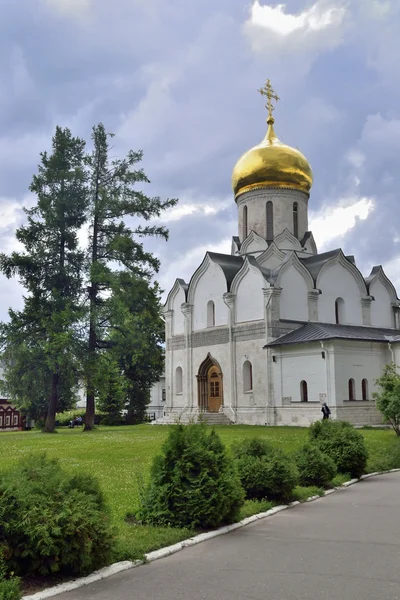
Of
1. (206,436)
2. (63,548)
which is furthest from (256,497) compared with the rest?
(63,548)

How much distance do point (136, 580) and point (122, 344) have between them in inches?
906

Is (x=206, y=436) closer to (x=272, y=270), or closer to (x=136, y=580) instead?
(x=136, y=580)

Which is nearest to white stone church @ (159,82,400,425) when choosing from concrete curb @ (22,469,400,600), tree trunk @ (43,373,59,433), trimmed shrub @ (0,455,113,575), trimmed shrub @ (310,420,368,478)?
tree trunk @ (43,373,59,433)

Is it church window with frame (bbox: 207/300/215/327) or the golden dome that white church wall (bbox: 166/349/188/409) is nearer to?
church window with frame (bbox: 207/300/215/327)

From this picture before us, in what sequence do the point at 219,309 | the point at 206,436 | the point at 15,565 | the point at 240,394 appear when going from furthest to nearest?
the point at 219,309, the point at 240,394, the point at 206,436, the point at 15,565

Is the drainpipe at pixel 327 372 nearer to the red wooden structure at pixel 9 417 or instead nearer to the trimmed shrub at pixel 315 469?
the trimmed shrub at pixel 315 469

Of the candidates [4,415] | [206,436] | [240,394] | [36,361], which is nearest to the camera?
[206,436]

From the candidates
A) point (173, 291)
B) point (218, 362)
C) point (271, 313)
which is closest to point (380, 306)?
point (271, 313)

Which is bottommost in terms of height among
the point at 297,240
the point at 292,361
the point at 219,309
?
the point at 292,361

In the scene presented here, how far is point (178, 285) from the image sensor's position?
117 feet

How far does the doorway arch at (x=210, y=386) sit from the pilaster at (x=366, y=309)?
27.6 feet

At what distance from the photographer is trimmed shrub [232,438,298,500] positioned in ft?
30.3

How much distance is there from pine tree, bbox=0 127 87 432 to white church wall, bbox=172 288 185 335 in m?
8.15

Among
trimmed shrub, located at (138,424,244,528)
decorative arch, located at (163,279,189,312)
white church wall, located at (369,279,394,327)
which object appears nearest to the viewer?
trimmed shrub, located at (138,424,244,528)
